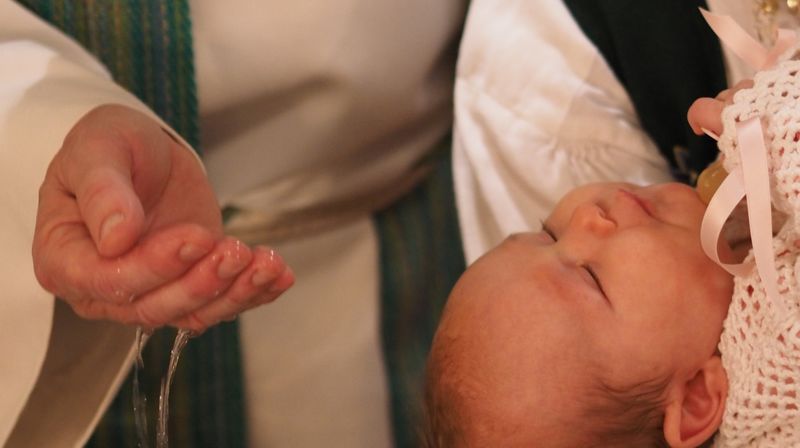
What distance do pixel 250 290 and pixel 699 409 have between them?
1.09 feet

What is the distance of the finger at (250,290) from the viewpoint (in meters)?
0.67

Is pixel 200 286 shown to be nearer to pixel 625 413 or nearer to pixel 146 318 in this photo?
pixel 146 318

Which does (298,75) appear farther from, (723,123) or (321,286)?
(723,123)

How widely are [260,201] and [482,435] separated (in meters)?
0.49

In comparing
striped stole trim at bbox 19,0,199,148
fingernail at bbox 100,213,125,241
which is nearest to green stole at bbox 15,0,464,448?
striped stole trim at bbox 19,0,199,148

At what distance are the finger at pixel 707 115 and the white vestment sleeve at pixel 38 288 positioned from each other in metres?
0.47

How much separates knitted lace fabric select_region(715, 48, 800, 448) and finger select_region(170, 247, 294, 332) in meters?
0.30

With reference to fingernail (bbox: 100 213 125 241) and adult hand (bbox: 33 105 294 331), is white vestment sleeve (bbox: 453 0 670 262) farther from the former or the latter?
fingernail (bbox: 100 213 125 241)

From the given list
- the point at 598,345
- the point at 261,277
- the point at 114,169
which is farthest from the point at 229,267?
the point at 598,345

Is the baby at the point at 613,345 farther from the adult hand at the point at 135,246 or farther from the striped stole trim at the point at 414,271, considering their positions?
the striped stole trim at the point at 414,271

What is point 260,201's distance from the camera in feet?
3.93

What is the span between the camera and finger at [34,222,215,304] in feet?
2.17

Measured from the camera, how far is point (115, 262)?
68cm

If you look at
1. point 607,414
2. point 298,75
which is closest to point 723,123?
point 607,414
